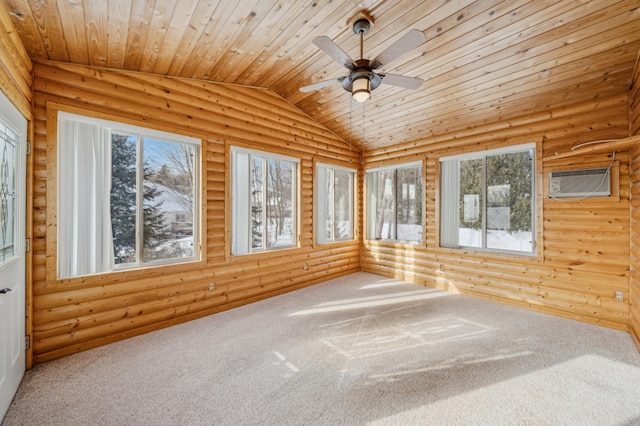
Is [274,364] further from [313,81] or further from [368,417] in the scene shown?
[313,81]

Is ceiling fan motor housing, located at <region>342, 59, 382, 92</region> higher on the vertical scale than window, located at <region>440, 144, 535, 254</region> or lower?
higher

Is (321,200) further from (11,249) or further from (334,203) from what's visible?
(11,249)

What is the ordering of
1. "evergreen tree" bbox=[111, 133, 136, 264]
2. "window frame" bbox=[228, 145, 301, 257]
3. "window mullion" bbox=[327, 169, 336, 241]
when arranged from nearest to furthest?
"evergreen tree" bbox=[111, 133, 136, 264] → "window frame" bbox=[228, 145, 301, 257] → "window mullion" bbox=[327, 169, 336, 241]

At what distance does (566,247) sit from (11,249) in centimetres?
617

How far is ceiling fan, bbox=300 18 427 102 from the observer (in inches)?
87.4

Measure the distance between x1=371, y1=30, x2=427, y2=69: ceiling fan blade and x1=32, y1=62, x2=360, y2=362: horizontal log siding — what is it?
8.56ft

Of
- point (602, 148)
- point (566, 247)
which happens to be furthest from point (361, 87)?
point (566, 247)

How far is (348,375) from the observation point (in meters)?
2.57

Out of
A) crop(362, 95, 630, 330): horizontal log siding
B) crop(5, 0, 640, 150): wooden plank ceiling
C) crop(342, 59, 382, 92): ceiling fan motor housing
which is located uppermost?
crop(5, 0, 640, 150): wooden plank ceiling

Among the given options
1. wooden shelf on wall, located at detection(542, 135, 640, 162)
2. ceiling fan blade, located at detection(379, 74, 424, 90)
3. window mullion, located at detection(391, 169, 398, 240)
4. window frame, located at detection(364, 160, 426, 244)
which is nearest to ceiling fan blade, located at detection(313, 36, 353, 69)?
ceiling fan blade, located at detection(379, 74, 424, 90)

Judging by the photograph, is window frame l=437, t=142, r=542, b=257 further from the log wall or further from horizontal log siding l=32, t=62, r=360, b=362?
horizontal log siding l=32, t=62, r=360, b=362

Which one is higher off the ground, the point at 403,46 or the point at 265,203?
the point at 403,46

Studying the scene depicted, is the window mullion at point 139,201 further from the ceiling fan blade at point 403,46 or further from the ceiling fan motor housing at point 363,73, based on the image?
the ceiling fan blade at point 403,46

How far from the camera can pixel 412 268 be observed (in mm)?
5852
